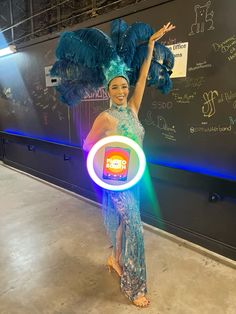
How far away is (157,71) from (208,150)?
827 mm

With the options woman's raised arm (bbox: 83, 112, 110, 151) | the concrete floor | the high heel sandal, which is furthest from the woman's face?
the concrete floor

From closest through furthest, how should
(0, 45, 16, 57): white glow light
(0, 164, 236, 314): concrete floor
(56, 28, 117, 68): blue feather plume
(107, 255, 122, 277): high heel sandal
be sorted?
(56, 28, 117, 68): blue feather plume → (0, 164, 236, 314): concrete floor → (107, 255, 122, 277): high heel sandal → (0, 45, 16, 57): white glow light

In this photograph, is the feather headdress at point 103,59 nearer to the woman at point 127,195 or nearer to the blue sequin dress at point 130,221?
the woman at point 127,195

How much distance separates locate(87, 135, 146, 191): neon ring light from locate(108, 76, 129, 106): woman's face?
222 millimetres

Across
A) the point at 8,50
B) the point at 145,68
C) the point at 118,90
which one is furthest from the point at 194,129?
the point at 8,50

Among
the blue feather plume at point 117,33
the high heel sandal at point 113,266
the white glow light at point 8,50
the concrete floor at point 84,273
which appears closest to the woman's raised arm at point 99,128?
the blue feather plume at point 117,33

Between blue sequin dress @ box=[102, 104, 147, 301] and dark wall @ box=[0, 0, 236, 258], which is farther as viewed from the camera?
dark wall @ box=[0, 0, 236, 258]

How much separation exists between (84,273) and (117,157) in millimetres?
1046

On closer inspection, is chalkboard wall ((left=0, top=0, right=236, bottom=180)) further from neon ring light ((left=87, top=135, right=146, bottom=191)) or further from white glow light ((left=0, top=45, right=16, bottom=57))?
white glow light ((left=0, top=45, right=16, bottom=57))

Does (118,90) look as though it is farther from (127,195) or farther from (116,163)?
(127,195)

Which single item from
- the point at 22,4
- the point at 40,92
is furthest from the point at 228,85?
the point at 22,4

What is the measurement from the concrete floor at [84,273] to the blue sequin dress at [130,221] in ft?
0.48

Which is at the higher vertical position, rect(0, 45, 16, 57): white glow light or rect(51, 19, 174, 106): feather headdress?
rect(0, 45, 16, 57): white glow light

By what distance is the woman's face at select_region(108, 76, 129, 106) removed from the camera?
5.06 ft
